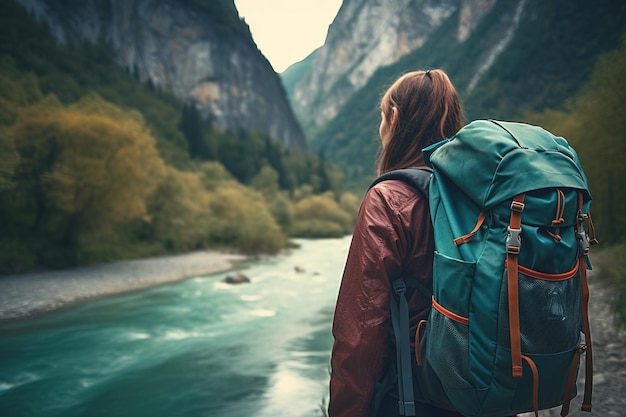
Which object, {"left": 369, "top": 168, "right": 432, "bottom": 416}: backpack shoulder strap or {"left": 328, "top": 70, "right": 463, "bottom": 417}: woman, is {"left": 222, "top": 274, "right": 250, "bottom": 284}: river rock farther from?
{"left": 369, "top": 168, "right": 432, "bottom": 416}: backpack shoulder strap

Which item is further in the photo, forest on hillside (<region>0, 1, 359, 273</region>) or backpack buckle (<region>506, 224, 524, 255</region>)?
forest on hillside (<region>0, 1, 359, 273</region>)

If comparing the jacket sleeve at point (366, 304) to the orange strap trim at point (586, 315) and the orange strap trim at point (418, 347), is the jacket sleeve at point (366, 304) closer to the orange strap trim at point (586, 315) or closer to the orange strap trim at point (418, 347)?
the orange strap trim at point (418, 347)

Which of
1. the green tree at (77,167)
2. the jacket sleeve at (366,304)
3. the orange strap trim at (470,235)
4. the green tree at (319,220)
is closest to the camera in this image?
the orange strap trim at (470,235)

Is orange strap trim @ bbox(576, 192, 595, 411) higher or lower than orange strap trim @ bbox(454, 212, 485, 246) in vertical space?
lower

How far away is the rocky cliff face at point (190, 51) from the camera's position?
74750 millimetres

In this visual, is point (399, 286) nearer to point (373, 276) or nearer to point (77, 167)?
point (373, 276)

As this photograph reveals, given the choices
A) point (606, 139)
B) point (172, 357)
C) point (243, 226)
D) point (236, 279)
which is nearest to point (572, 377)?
point (172, 357)

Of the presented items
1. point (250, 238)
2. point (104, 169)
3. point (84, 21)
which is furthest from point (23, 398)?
point (84, 21)

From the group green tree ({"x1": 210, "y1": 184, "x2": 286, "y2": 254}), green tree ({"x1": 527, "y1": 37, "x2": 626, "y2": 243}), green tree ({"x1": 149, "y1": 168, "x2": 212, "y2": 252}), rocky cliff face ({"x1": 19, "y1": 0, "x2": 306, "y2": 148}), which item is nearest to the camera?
green tree ({"x1": 527, "y1": 37, "x2": 626, "y2": 243})

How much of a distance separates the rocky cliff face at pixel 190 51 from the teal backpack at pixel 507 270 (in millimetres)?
74731

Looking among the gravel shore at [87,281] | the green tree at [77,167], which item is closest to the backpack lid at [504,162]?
the gravel shore at [87,281]

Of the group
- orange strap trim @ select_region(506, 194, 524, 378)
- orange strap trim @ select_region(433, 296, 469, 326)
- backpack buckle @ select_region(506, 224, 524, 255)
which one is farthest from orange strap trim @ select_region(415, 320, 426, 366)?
backpack buckle @ select_region(506, 224, 524, 255)

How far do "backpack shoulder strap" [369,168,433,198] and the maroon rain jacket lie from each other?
0.02 m

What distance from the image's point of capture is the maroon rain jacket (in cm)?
154
